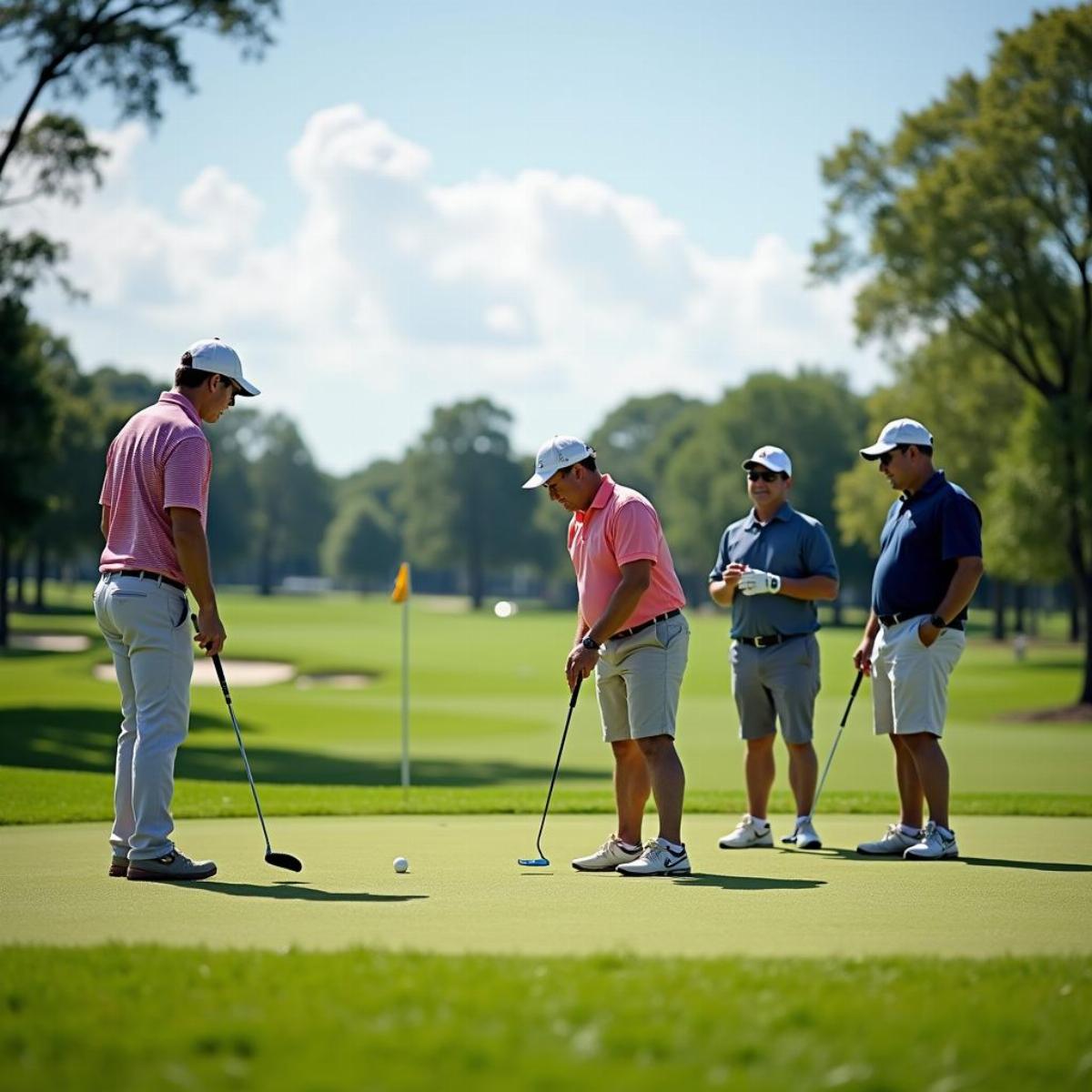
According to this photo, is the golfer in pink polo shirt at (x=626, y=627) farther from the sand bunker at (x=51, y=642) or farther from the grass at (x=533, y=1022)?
the sand bunker at (x=51, y=642)

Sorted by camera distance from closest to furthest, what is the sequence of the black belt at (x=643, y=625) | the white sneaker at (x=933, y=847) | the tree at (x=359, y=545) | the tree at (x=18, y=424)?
the black belt at (x=643, y=625) → the white sneaker at (x=933, y=847) → the tree at (x=18, y=424) → the tree at (x=359, y=545)

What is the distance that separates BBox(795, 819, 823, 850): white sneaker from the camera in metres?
8.84

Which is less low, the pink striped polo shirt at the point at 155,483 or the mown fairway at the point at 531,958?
the pink striped polo shirt at the point at 155,483

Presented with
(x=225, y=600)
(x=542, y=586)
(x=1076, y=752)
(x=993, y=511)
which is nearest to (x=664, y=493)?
(x=225, y=600)

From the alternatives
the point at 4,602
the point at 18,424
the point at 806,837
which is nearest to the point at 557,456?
the point at 806,837

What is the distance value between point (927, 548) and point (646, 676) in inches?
72.8

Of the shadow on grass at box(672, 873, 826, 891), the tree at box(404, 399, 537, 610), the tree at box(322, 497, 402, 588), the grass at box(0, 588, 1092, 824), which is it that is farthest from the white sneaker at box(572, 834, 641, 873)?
the tree at box(322, 497, 402, 588)

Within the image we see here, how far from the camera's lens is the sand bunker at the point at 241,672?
41.4 m

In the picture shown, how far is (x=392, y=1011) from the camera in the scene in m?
4.04

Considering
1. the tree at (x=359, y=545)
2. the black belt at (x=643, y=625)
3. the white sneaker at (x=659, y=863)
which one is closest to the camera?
the white sneaker at (x=659, y=863)

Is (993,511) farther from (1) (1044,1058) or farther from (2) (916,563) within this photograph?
(1) (1044,1058)

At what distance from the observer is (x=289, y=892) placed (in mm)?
6426

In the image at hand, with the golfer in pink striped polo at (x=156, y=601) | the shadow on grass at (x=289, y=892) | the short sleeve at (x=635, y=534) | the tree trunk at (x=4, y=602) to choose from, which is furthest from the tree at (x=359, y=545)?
the shadow on grass at (x=289, y=892)

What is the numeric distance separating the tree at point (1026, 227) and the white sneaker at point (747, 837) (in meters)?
21.3
